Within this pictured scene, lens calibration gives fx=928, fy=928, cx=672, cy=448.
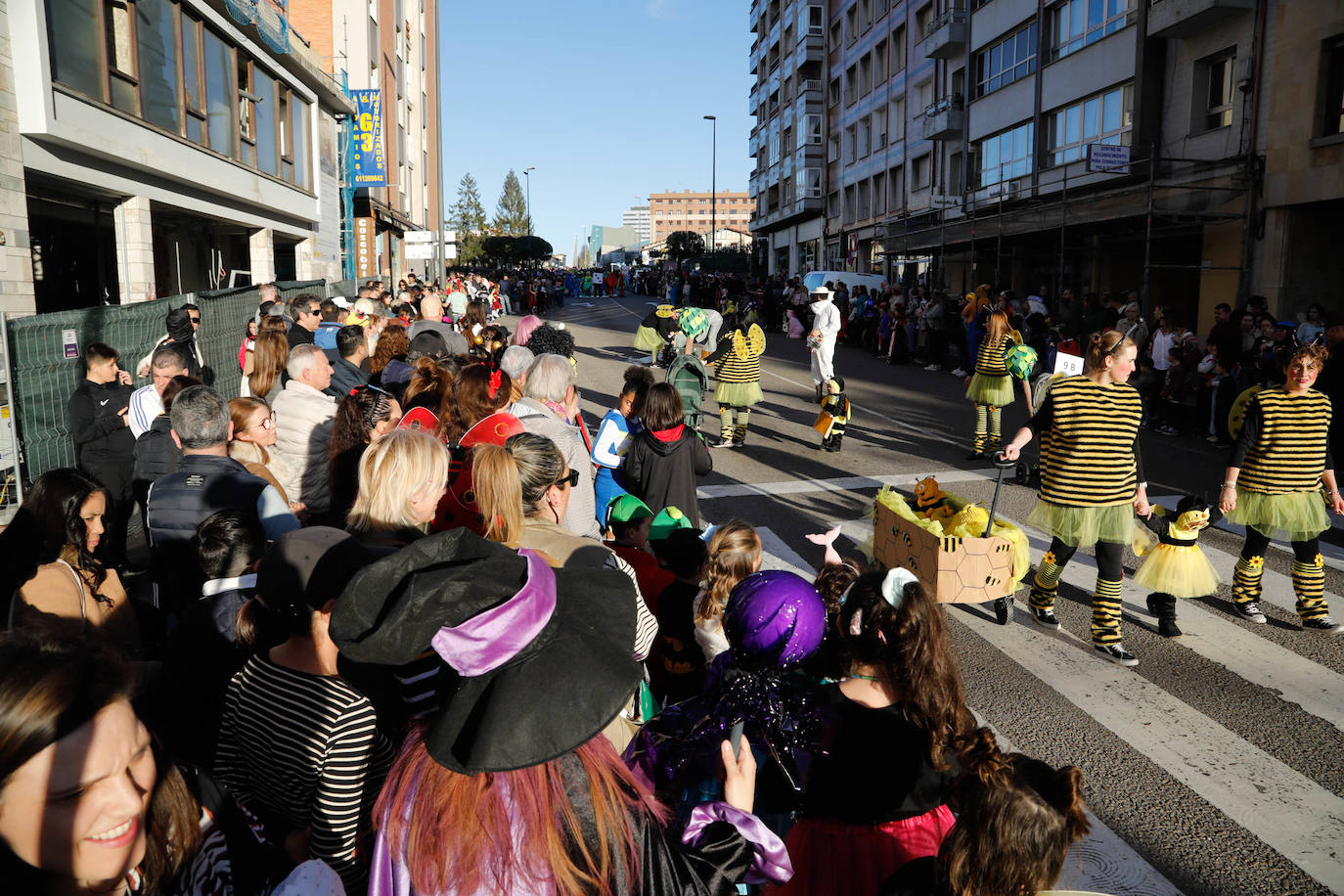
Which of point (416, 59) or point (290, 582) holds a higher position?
point (416, 59)

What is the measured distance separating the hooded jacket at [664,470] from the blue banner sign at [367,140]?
25.8 metres

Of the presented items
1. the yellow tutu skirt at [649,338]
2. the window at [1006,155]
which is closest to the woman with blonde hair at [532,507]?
the yellow tutu skirt at [649,338]

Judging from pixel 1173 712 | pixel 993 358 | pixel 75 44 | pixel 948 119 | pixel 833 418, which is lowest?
pixel 1173 712

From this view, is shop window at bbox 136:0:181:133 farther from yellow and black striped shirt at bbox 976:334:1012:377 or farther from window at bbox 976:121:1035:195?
window at bbox 976:121:1035:195

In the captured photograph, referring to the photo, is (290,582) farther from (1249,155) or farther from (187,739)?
(1249,155)

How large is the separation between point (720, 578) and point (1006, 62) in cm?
3105

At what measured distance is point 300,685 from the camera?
2570 millimetres

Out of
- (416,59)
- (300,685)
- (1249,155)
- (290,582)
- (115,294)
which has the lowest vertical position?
(300,685)

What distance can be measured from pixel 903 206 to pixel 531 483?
40.3 metres

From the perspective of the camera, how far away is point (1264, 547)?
6.00m

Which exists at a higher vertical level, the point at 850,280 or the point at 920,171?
the point at 920,171

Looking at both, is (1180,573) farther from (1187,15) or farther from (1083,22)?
(1083,22)

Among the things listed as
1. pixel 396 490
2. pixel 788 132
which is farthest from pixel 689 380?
pixel 788 132

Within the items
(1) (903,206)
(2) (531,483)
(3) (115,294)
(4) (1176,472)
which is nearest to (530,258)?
(1) (903,206)
